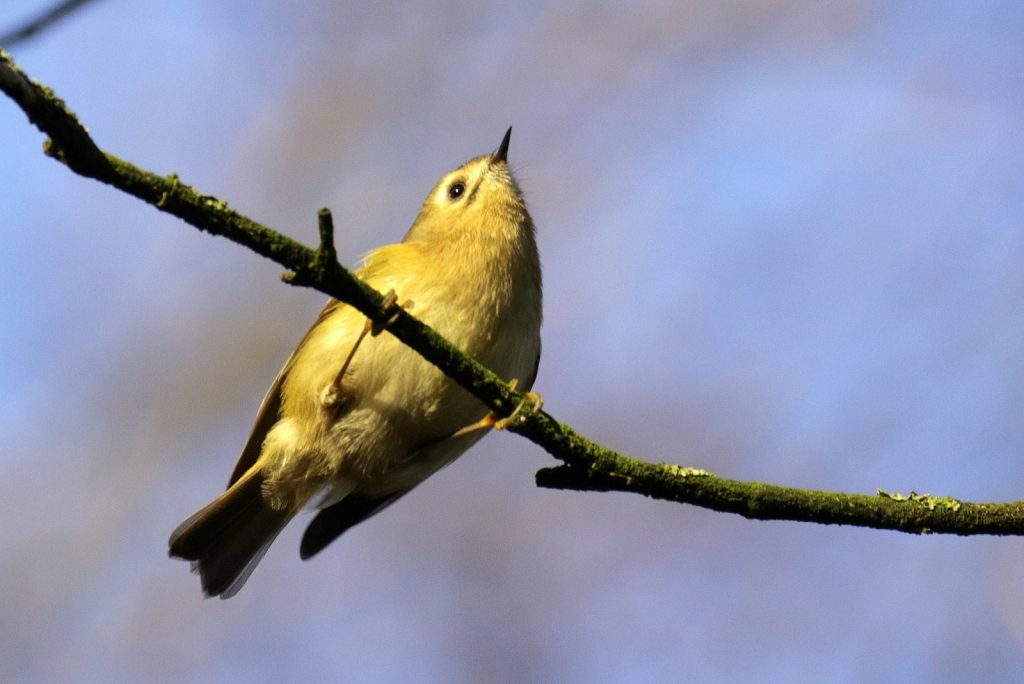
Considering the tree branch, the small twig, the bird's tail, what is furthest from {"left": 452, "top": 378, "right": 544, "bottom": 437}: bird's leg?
the bird's tail

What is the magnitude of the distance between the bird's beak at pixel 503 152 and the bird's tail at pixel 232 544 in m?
1.52

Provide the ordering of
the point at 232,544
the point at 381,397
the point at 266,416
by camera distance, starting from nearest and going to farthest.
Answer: the point at 381,397, the point at 266,416, the point at 232,544

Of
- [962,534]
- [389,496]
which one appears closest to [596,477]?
[962,534]

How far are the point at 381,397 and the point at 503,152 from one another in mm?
1415

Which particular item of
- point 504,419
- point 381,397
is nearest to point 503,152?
point 381,397

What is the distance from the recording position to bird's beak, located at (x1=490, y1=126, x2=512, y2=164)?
4199mm

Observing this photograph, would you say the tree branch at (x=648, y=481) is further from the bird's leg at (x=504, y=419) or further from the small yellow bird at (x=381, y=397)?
the small yellow bird at (x=381, y=397)

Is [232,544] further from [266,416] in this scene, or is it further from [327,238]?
[327,238]

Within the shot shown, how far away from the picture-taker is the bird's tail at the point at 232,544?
12.2 ft

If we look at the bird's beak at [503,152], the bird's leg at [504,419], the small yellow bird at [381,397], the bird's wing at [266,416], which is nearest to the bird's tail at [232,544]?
the small yellow bird at [381,397]

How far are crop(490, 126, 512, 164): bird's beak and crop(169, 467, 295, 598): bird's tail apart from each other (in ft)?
5.00

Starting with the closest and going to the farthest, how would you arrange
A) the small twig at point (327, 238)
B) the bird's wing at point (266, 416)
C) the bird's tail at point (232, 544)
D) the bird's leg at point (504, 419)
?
the small twig at point (327, 238)
the bird's leg at point (504, 419)
the bird's wing at point (266, 416)
the bird's tail at point (232, 544)

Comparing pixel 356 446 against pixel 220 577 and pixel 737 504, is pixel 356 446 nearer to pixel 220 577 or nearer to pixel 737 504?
pixel 220 577

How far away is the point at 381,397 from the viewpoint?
323cm
